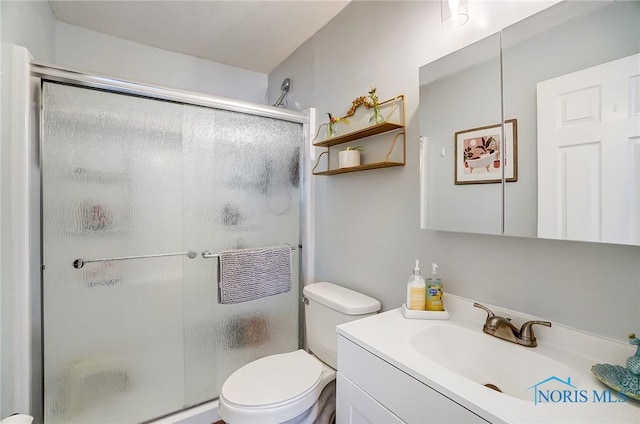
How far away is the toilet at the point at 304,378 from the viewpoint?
1125mm

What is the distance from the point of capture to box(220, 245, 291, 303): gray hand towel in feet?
5.64

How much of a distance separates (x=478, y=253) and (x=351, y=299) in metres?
0.63

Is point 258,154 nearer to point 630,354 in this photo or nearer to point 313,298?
point 313,298

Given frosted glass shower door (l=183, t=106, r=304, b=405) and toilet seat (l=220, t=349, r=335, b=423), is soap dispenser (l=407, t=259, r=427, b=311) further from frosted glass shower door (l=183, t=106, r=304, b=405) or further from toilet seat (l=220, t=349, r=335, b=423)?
frosted glass shower door (l=183, t=106, r=304, b=405)

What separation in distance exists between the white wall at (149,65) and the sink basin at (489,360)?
2082mm

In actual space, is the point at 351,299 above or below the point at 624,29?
below

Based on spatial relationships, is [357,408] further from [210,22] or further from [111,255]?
[210,22]

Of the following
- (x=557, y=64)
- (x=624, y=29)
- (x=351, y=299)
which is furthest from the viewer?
(x=351, y=299)

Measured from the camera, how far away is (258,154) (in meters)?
1.86

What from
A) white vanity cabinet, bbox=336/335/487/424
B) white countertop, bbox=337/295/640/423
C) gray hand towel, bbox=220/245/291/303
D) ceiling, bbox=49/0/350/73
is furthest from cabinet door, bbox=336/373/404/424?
ceiling, bbox=49/0/350/73

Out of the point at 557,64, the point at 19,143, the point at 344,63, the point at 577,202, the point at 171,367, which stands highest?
the point at 344,63

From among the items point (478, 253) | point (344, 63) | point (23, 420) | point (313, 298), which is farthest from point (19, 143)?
point (478, 253)

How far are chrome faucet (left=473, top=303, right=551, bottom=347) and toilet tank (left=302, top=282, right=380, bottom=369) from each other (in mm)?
519

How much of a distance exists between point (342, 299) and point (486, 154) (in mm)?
891
